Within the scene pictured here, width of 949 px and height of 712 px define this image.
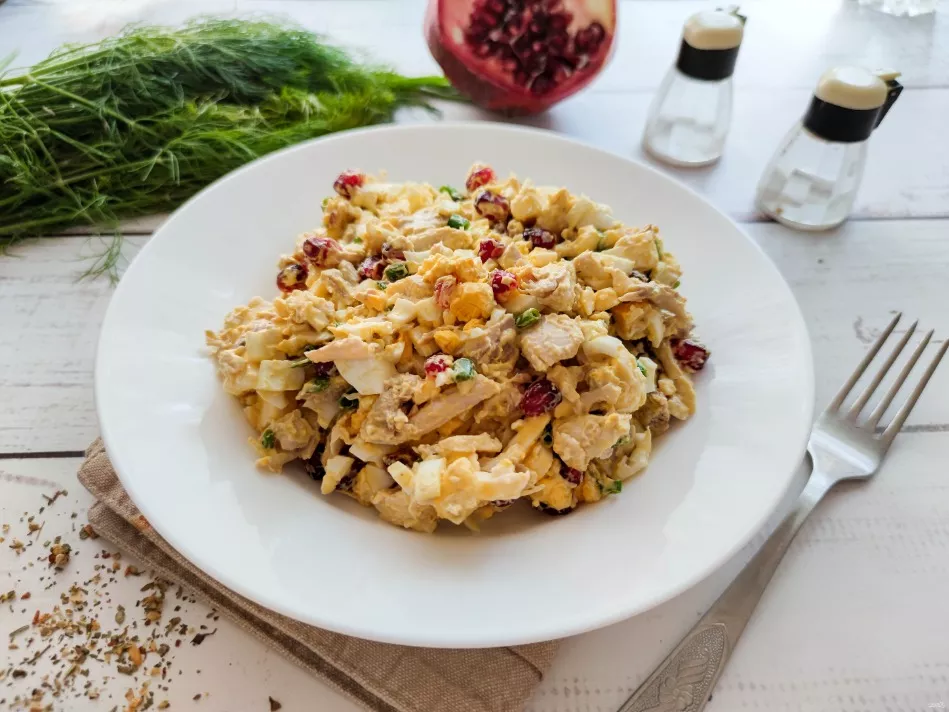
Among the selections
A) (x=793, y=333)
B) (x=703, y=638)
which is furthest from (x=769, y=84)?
(x=703, y=638)

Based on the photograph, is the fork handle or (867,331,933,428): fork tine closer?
the fork handle

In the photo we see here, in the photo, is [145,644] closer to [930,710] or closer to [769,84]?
→ [930,710]

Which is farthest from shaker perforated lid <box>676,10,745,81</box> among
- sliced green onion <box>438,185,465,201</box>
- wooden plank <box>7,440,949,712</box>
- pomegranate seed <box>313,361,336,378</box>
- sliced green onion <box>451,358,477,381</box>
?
pomegranate seed <box>313,361,336,378</box>

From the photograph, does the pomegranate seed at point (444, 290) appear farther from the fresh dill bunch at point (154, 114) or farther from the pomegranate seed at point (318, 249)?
the fresh dill bunch at point (154, 114)

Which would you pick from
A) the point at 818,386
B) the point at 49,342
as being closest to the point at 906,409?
the point at 818,386

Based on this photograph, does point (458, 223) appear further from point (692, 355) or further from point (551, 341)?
point (692, 355)

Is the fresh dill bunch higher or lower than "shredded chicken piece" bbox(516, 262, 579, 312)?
lower

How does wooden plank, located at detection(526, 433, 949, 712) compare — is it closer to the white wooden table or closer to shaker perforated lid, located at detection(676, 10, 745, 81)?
the white wooden table
